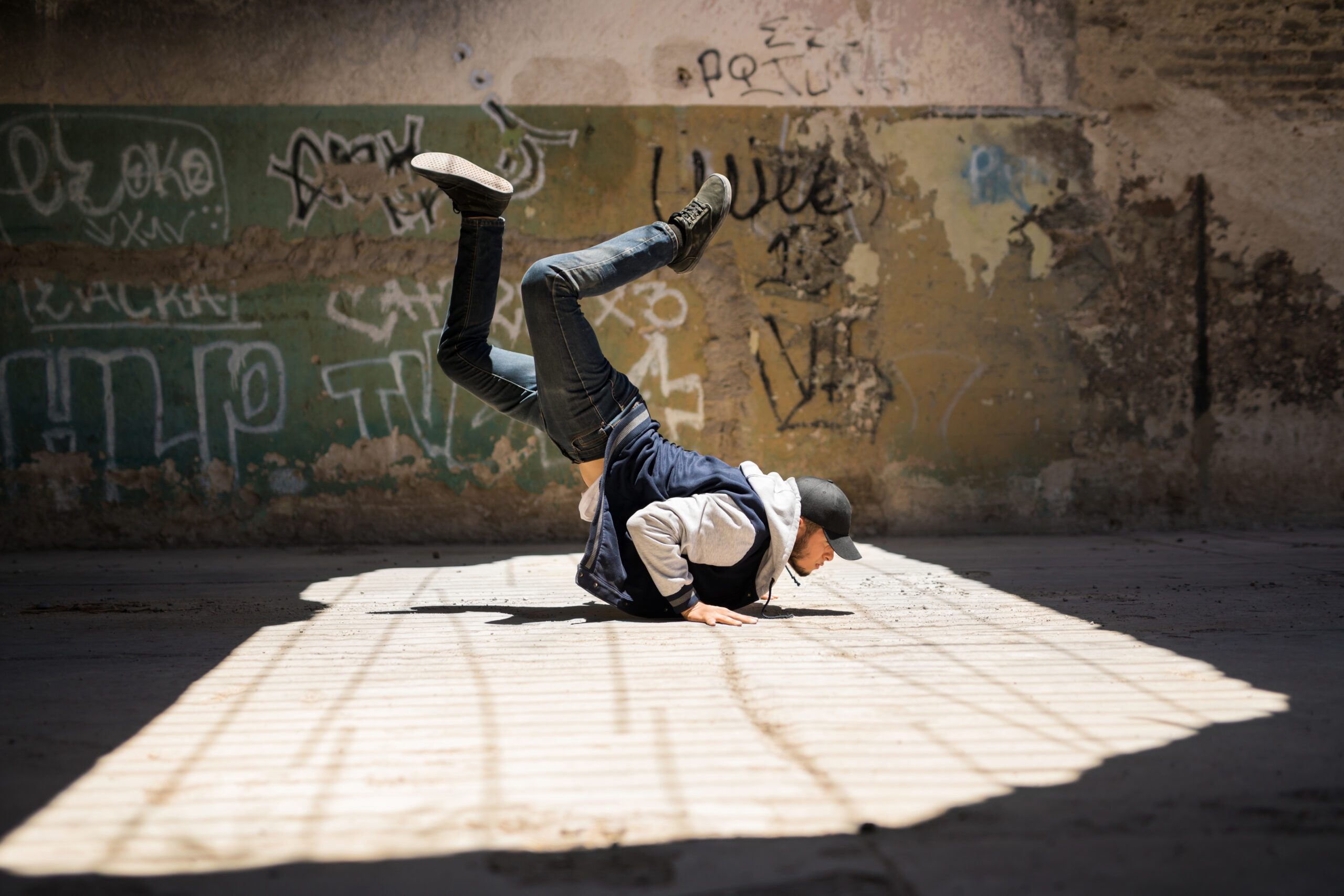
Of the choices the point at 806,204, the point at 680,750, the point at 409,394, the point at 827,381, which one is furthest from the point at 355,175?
the point at 680,750

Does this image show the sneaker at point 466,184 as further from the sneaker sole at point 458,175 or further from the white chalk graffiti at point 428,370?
the white chalk graffiti at point 428,370

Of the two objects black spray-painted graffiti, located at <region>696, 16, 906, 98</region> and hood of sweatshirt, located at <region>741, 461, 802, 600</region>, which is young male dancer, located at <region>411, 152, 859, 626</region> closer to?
hood of sweatshirt, located at <region>741, 461, 802, 600</region>

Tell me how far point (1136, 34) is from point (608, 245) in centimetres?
516

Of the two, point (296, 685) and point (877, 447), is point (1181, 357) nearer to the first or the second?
point (877, 447)

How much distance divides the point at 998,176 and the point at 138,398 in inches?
235

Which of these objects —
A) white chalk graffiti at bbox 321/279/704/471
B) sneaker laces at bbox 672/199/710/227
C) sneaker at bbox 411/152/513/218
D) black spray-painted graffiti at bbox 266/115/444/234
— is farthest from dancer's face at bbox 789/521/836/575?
black spray-painted graffiti at bbox 266/115/444/234

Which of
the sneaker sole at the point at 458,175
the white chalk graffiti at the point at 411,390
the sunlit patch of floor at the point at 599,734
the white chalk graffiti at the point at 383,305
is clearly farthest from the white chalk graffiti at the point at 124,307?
the sunlit patch of floor at the point at 599,734

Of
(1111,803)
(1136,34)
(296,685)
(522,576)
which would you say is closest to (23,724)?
(296,685)

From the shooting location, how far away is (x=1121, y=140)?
271 inches

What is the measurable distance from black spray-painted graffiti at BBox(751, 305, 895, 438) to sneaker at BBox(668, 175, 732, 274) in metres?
2.77

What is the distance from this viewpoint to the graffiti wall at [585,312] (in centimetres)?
647

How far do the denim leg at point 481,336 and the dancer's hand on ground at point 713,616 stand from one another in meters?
0.93

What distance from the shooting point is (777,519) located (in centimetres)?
353

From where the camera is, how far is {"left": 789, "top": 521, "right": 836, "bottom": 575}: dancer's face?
3.67 m
